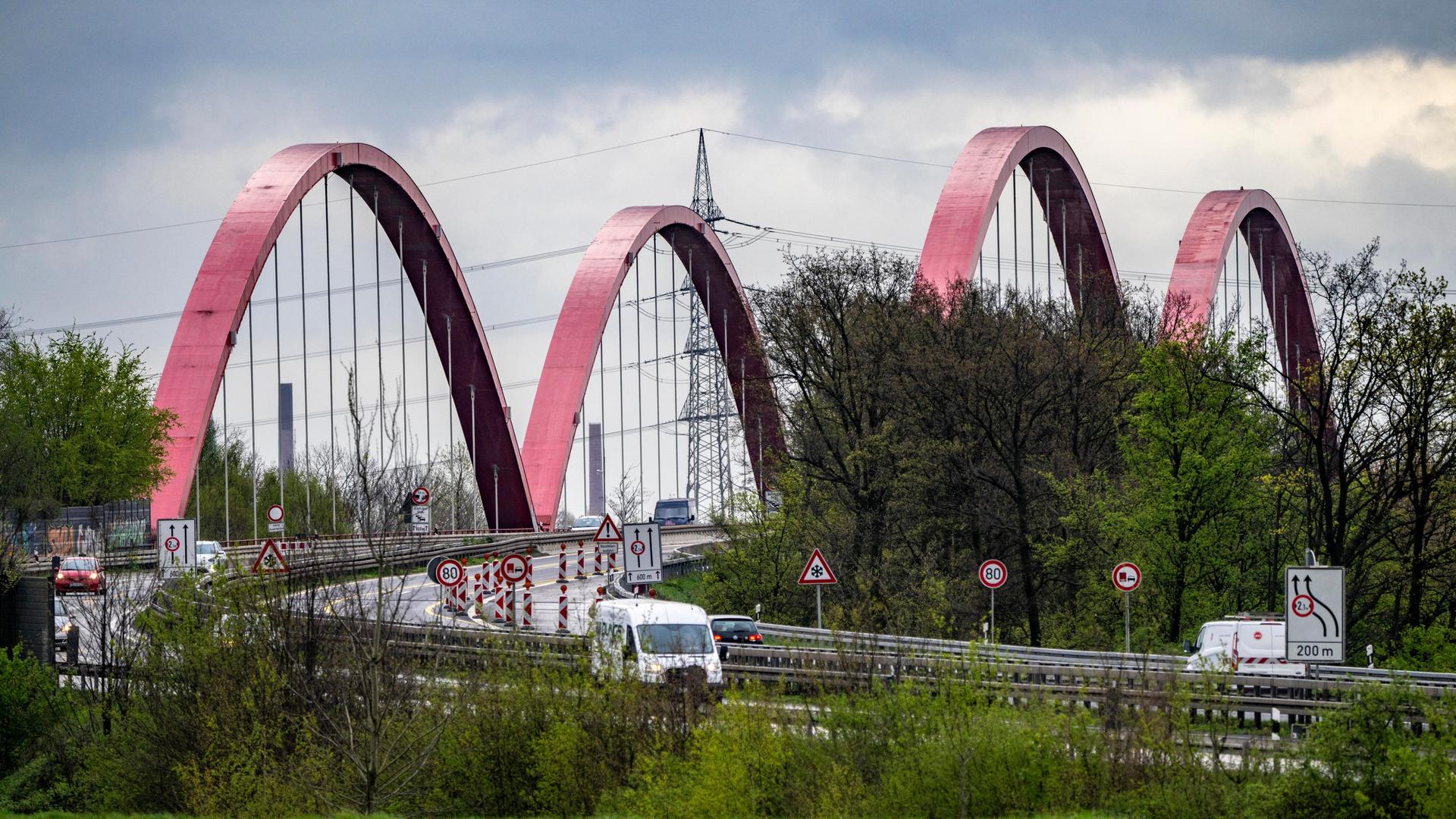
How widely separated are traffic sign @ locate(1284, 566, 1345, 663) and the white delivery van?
5100 mm

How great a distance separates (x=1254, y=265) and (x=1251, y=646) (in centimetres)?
5254

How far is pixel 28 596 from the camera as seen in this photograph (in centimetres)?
3005

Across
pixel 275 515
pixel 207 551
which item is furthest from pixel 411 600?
pixel 207 551

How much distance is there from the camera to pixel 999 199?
5175cm

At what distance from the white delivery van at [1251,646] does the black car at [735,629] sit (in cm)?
822

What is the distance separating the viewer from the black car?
31.4 meters

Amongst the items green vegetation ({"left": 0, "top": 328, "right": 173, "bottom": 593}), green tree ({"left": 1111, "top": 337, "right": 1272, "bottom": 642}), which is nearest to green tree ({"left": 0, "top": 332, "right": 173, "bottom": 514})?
green vegetation ({"left": 0, "top": 328, "right": 173, "bottom": 593})

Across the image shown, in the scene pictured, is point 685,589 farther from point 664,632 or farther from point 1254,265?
point 1254,265

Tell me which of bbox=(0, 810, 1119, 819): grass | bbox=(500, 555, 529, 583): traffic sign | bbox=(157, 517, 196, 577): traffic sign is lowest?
bbox=(0, 810, 1119, 819): grass

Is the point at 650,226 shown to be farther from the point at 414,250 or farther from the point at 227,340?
the point at 227,340

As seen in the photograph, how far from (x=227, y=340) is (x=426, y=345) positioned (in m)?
14.8

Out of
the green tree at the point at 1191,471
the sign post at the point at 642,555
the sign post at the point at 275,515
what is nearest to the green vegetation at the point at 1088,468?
the green tree at the point at 1191,471

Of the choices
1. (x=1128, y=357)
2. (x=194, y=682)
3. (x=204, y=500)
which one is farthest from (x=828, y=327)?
(x=204, y=500)

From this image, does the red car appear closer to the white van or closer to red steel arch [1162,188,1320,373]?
the white van
